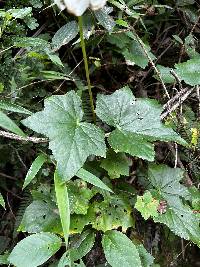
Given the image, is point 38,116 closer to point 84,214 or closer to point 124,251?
point 84,214

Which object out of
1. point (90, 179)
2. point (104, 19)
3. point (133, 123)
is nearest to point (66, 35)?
point (104, 19)

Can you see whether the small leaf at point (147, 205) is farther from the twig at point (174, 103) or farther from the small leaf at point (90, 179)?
the twig at point (174, 103)

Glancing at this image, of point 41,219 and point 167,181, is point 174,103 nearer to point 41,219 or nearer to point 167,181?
point 167,181

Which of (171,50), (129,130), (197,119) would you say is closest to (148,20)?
(171,50)

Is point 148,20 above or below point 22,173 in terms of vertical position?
above

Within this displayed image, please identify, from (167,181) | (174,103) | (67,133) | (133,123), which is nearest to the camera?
(67,133)

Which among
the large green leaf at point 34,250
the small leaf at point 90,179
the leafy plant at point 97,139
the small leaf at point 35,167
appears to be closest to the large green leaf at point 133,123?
the leafy plant at point 97,139
